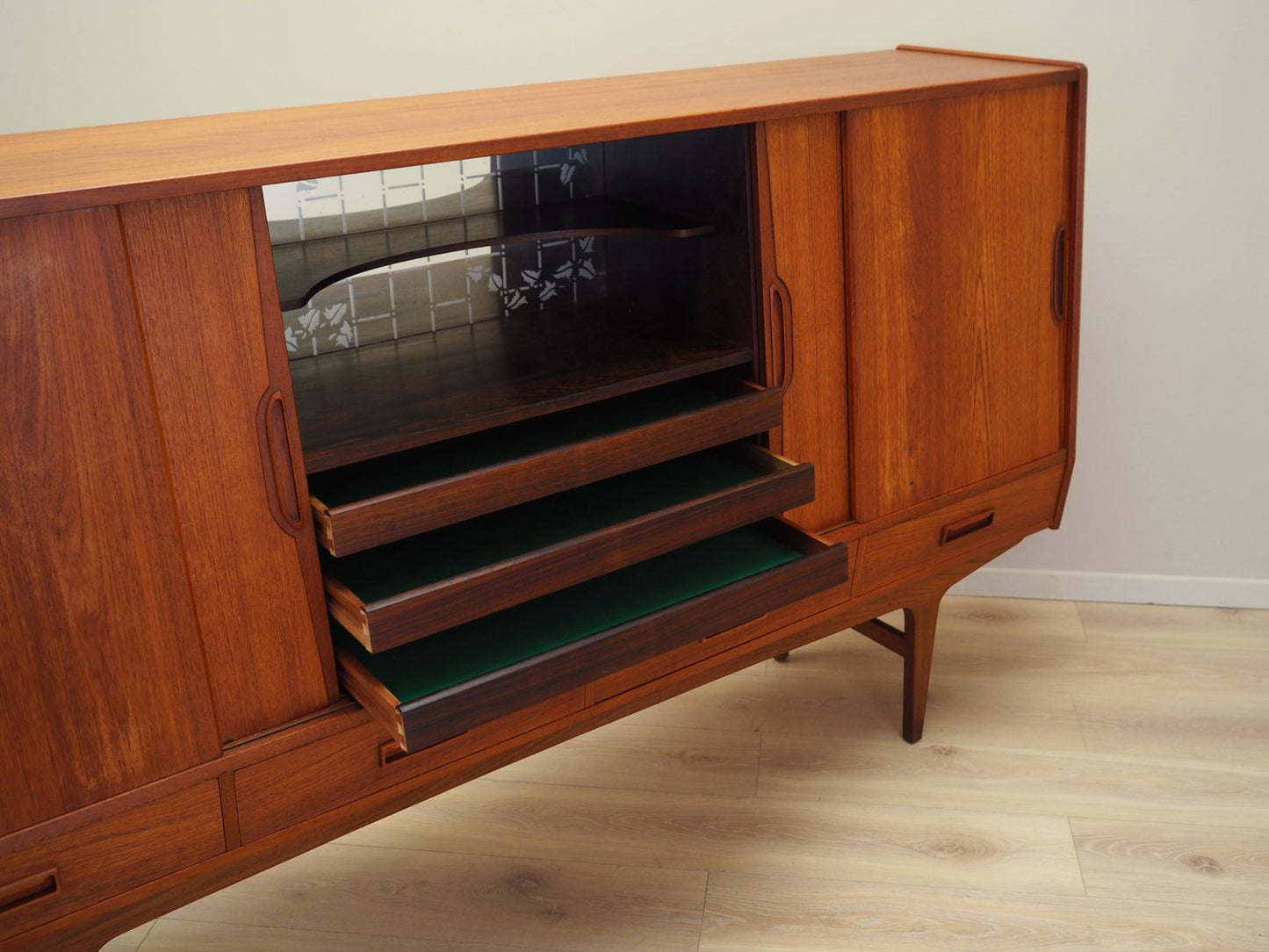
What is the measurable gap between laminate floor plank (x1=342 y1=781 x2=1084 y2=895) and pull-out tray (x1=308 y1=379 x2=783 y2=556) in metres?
0.76

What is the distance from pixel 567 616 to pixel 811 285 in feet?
1.81

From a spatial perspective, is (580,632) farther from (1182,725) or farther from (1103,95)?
(1103,95)

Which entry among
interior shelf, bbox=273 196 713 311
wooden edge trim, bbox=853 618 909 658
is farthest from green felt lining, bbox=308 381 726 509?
wooden edge trim, bbox=853 618 909 658

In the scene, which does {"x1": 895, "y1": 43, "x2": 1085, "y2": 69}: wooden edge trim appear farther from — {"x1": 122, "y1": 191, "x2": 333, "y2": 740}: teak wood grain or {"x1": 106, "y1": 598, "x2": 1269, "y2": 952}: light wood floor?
{"x1": 122, "y1": 191, "x2": 333, "y2": 740}: teak wood grain

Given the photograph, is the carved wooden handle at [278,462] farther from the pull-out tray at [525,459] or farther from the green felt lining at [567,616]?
the green felt lining at [567,616]

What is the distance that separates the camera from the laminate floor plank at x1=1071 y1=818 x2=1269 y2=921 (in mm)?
1798

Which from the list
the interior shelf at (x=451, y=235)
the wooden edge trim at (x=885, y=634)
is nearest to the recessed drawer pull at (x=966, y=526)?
the wooden edge trim at (x=885, y=634)

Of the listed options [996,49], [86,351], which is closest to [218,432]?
[86,351]

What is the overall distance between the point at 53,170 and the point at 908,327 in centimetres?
110

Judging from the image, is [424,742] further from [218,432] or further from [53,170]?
[53,170]

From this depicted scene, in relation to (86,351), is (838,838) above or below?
below

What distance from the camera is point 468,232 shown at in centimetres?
158

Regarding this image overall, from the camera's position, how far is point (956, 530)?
6.26 feet

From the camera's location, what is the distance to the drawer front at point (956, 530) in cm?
182
